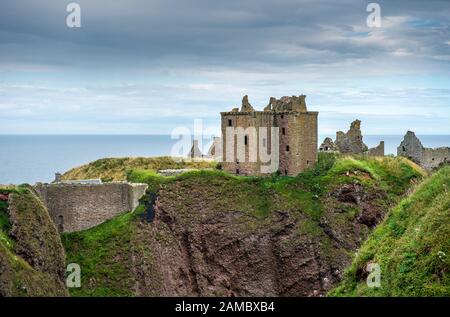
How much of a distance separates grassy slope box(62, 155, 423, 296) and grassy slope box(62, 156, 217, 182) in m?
4.84

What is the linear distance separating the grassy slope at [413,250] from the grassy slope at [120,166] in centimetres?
4011

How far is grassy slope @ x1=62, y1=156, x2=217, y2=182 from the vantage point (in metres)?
69.4

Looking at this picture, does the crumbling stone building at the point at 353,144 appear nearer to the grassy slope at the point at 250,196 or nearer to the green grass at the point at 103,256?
the grassy slope at the point at 250,196

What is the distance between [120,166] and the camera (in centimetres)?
7250

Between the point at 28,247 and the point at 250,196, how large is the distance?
22.2 metres

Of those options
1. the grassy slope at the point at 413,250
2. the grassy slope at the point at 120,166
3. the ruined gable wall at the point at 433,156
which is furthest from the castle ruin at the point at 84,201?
the grassy slope at the point at 413,250

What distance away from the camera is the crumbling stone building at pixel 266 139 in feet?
215

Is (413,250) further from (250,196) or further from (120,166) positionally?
(120,166)

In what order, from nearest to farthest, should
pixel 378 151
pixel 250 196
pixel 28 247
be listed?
pixel 28 247, pixel 250 196, pixel 378 151

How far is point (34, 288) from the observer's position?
126ft

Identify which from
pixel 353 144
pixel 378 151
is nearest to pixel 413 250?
pixel 353 144

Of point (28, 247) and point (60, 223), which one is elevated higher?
point (60, 223)

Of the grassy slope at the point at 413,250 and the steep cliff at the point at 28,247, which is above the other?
the grassy slope at the point at 413,250

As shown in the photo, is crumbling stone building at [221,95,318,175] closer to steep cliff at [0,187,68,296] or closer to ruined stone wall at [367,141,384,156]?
ruined stone wall at [367,141,384,156]
